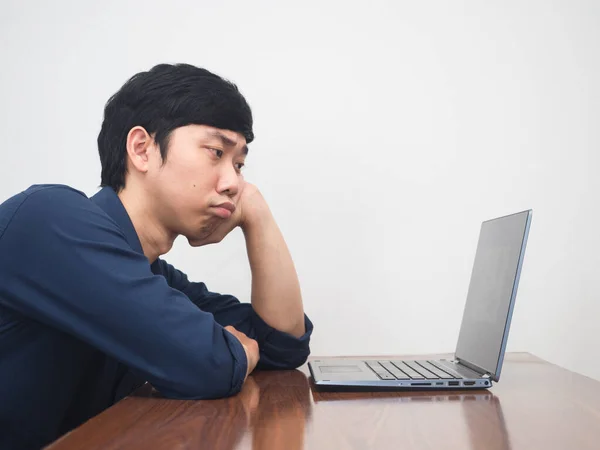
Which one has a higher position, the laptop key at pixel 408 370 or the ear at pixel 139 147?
the ear at pixel 139 147

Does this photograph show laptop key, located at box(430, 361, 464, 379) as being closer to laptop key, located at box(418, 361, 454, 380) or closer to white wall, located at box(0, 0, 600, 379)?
laptop key, located at box(418, 361, 454, 380)

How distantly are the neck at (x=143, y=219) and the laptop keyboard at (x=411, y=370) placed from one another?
45 cm

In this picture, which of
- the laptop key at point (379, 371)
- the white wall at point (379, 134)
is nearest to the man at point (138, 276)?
the laptop key at point (379, 371)

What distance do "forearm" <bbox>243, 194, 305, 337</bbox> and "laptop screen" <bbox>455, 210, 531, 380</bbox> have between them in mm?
333

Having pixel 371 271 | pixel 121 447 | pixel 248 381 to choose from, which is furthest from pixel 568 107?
pixel 121 447

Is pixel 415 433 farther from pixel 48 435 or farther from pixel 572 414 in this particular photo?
pixel 48 435

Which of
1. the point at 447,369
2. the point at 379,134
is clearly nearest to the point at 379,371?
the point at 447,369

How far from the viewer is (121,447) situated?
49 centimetres

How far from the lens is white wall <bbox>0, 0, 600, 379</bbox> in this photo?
58.6 inches

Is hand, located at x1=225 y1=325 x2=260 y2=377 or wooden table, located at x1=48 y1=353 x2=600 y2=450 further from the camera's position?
hand, located at x1=225 y1=325 x2=260 y2=377

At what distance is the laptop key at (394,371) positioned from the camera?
795 mm

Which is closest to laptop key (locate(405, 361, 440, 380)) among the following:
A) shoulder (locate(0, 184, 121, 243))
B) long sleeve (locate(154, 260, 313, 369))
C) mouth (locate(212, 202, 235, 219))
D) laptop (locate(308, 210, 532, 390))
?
laptop (locate(308, 210, 532, 390))

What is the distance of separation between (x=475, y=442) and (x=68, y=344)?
23.5 inches

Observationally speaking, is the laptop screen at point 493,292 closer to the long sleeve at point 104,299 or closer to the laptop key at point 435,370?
the laptop key at point 435,370
